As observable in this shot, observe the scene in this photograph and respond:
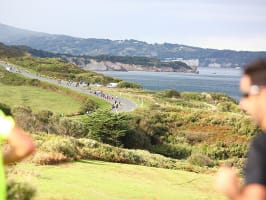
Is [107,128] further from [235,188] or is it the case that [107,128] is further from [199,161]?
[235,188]

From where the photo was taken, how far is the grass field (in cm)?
932

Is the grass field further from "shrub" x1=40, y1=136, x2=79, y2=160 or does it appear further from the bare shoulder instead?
the bare shoulder

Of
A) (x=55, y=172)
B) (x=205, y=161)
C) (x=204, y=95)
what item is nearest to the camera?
(x=55, y=172)

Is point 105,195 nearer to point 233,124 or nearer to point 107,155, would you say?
point 107,155

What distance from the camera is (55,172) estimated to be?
11.5 metres

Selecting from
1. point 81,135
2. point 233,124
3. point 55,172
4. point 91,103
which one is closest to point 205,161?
point 81,135

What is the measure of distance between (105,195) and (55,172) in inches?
88.1

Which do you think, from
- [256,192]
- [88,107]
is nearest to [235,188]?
[256,192]

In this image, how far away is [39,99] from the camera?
239 feet

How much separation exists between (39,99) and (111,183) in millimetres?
63232

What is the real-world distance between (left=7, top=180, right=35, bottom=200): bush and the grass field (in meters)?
1.81

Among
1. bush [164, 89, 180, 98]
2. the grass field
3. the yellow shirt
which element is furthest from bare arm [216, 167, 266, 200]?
bush [164, 89, 180, 98]

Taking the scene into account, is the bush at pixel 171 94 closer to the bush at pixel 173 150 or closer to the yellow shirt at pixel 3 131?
the bush at pixel 173 150

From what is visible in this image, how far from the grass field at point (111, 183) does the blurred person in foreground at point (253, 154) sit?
533cm
